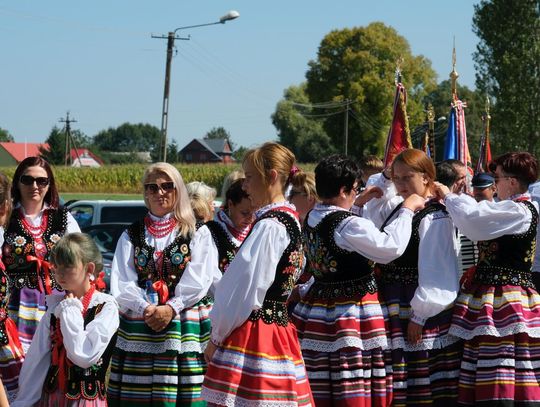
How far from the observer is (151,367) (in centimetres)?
502

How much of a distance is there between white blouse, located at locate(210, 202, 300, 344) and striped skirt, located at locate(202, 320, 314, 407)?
0.08 meters

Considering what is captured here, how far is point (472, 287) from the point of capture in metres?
5.13

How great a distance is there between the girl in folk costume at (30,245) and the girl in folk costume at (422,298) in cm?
208

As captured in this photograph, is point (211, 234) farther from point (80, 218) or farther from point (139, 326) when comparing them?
point (80, 218)

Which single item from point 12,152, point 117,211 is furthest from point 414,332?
point 12,152

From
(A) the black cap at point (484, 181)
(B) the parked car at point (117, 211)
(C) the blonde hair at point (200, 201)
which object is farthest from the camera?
(B) the parked car at point (117, 211)

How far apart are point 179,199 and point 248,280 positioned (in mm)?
1393

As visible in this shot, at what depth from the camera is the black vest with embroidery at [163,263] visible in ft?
16.7

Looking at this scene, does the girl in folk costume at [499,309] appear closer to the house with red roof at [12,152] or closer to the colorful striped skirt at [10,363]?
the colorful striped skirt at [10,363]

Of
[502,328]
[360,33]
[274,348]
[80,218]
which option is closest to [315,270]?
[274,348]

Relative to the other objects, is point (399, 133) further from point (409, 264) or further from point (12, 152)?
point (12, 152)

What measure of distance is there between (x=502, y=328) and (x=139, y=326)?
2.08m

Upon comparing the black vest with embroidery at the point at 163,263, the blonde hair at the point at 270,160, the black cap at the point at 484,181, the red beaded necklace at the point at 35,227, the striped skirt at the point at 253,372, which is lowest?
the striped skirt at the point at 253,372

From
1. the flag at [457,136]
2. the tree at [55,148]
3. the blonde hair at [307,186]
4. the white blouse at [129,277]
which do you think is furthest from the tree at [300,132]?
the white blouse at [129,277]
